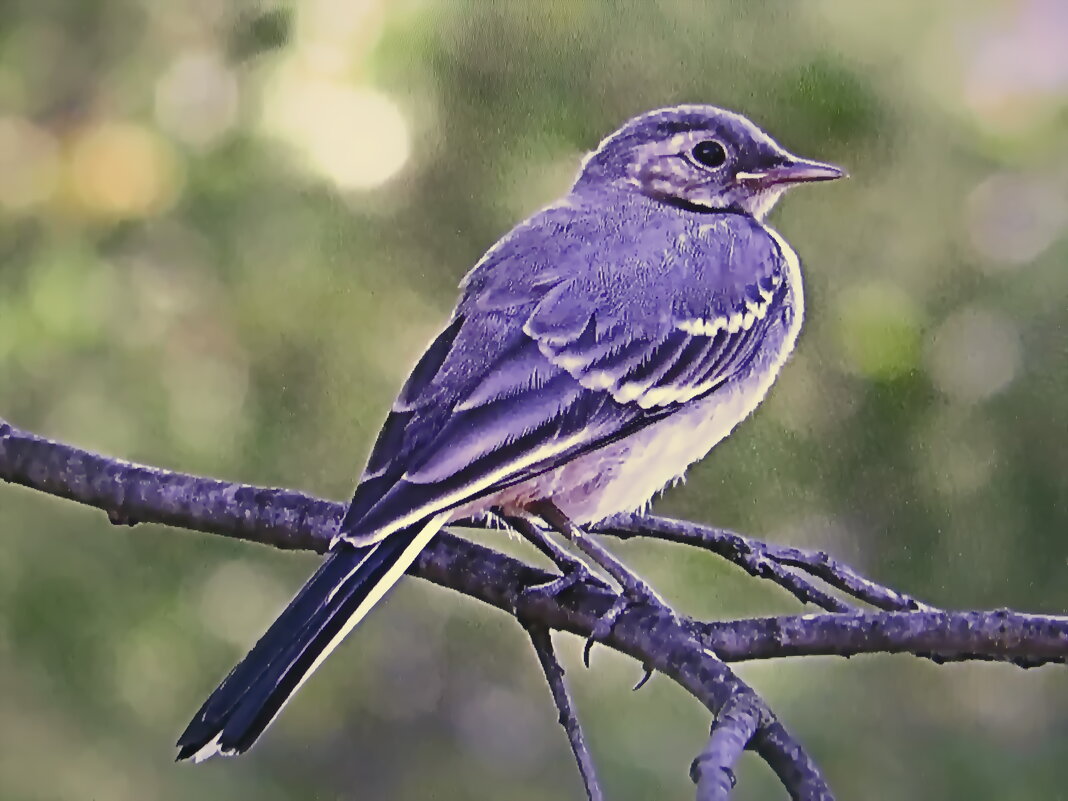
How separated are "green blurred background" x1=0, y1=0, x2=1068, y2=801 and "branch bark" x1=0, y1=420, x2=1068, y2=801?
10 centimetres

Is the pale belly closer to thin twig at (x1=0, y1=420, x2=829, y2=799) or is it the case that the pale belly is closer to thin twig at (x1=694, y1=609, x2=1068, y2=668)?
thin twig at (x1=0, y1=420, x2=829, y2=799)

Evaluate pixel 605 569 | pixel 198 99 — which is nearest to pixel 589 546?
pixel 605 569

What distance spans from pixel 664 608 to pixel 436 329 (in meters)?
0.39

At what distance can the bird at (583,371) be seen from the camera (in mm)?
921

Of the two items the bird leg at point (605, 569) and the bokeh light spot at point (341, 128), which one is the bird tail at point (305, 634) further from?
the bokeh light spot at point (341, 128)

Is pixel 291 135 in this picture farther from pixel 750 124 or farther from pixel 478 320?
pixel 750 124

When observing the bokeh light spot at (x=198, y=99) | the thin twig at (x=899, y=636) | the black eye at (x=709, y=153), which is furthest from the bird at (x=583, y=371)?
the bokeh light spot at (x=198, y=99)

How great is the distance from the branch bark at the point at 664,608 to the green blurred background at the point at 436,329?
0.33 feet

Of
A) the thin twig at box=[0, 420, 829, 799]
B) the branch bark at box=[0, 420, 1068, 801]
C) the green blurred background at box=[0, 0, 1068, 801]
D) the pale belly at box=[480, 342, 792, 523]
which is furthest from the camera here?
the green blurred background at box=[0, 0, 1068, 801]

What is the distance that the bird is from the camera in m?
0.92

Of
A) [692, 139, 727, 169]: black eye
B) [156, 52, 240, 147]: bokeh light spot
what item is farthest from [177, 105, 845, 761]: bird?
[156, 52, 240, 147]: bokeh light spot

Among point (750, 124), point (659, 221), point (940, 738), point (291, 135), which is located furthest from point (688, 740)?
point (291, 135)

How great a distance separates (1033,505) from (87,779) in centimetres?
96

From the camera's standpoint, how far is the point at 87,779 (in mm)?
1215
